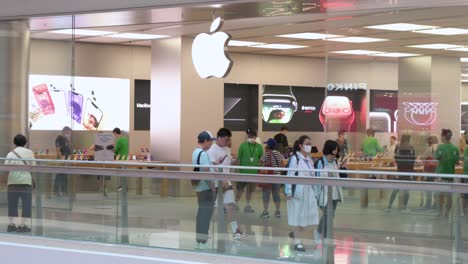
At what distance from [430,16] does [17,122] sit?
8141 millimetres

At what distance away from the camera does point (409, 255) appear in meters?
8.44

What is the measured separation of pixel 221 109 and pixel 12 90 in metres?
5.64

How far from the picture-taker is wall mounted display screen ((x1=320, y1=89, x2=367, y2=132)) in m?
16.2

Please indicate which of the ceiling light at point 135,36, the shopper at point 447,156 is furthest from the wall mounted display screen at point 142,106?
the shopper at point 447,156

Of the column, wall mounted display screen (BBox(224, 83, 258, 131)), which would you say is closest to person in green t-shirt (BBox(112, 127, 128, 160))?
the column

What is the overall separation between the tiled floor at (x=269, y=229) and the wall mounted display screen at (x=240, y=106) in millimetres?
13137

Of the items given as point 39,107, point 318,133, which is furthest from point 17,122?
point 318,133

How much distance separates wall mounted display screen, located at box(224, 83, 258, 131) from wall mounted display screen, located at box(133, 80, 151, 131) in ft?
7.12

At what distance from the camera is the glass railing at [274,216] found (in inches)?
330

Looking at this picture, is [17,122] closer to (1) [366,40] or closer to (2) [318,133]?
(1) [366,40]

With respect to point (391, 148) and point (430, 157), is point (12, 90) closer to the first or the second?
point (391, 148)

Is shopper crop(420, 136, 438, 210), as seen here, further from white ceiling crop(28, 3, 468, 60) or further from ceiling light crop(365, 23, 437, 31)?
ceiling light crop(365, 23, 437, 31)

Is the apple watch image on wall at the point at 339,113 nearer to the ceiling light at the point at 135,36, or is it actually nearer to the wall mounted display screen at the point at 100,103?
the ceiling light at the point at 135,36

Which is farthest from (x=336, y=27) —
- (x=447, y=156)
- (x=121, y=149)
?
(x=121, y=149)
